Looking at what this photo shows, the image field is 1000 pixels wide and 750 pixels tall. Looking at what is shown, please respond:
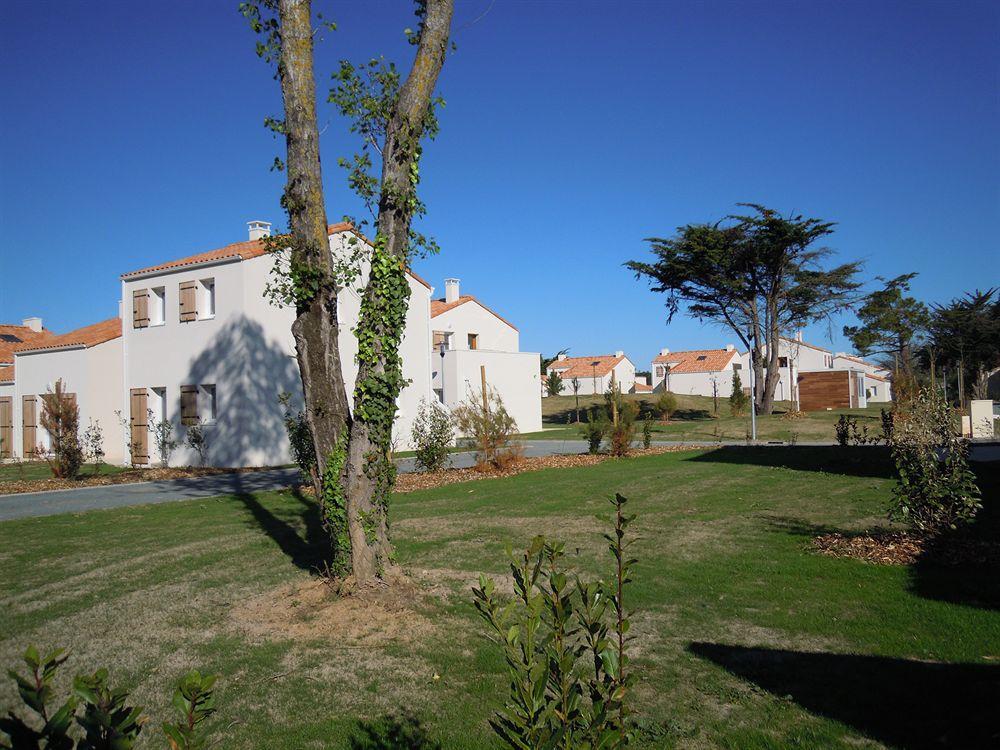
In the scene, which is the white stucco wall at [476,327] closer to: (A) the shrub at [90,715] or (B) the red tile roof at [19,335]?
(B) the red tile roof at [19,335]

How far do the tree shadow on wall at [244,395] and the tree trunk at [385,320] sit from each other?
15279 millimetres

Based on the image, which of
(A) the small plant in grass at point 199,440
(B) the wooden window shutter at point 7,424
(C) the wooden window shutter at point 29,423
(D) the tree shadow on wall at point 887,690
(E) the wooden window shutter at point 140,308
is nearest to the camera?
(D) the tree shadow on wall at point 887,690

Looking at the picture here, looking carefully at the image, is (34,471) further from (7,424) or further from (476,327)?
(476,327)

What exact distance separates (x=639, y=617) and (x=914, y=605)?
211cm

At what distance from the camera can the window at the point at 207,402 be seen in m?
21.0

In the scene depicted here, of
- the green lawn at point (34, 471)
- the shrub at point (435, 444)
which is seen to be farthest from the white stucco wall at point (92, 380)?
the shrub at point (435, 444)

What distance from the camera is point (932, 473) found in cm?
729

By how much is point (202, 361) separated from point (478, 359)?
12.8 metres

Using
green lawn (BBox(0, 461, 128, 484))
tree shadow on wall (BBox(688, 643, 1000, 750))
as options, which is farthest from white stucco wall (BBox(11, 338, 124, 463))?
tree shadow on wall (BBox(688, 643, 1000, 750))

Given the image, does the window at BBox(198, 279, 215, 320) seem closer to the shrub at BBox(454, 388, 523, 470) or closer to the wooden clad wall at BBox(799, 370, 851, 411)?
the shrub at BBox(454, 388, 523, 470)

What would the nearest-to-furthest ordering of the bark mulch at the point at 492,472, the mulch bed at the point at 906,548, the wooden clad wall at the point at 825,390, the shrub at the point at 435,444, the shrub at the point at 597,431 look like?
the mulch bed at the point at 906,548 < the bark mulch at the point at 492,472 < the shrub at the point at 435,444 < the shrub at the point at 597,431 < the wooden clad wall at the point at 825,390

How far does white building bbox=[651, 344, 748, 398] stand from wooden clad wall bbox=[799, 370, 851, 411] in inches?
700

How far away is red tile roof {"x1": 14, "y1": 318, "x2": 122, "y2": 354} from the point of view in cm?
2431

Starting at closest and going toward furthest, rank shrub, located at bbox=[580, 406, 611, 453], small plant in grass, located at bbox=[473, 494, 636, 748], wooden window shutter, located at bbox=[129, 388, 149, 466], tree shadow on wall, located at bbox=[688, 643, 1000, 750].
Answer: small plant in grass, located at bbox=[473, 494, 636, 748], tree shadow on wall, located at bbox=[688, 643, 1000, 750], shrub, located at bbox=[580, 406, 611, 453], wooden window shutter, located at bbox=[129, 388, 149, 466]
